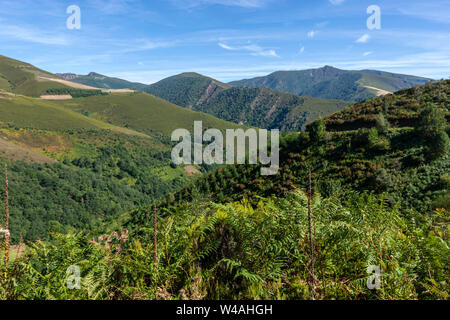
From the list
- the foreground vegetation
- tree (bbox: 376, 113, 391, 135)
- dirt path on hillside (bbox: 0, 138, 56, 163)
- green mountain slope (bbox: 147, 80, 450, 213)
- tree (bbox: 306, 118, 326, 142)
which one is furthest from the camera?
dirt path on hillside (bbox: 0, 138, 56, 163)

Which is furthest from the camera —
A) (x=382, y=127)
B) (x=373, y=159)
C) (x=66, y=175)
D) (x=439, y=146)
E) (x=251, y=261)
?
(x=66, y=175)

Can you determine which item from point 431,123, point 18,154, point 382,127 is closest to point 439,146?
point 431,123

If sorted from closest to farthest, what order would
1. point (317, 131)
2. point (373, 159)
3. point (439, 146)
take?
point (439, 146) → point (373, 159) → point (317, 131)

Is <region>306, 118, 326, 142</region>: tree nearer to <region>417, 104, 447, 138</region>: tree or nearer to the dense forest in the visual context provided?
<region>417, 104, 447, 138</region>: tree

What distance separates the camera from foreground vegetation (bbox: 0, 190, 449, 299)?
233cm

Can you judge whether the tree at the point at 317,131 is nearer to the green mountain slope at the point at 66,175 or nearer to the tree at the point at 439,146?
the tree at the point at 439,146

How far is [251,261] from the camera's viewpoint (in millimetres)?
2809

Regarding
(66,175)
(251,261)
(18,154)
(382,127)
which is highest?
(382,127)

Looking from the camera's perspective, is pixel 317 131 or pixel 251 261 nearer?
pixel 251 261

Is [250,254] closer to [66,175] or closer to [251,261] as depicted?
[251,261]

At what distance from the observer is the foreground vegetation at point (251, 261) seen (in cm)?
233

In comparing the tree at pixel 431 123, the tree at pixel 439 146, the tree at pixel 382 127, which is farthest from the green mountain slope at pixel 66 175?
the tree at pixel 431 123

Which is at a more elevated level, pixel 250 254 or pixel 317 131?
pixel 317 131

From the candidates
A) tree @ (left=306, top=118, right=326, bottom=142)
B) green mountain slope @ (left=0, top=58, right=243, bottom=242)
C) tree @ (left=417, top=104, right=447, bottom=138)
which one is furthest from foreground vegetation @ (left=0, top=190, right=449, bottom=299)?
green mountain slope @ (left=0, top=58, right=243, bottom=242)
